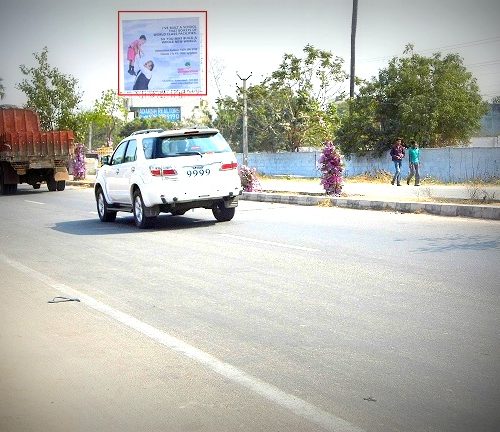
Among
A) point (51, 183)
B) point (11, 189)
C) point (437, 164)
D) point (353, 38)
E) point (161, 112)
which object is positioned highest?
point (353, 38)

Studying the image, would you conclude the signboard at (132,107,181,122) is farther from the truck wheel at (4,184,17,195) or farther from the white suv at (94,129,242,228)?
the white suv at (94,129,242,228)

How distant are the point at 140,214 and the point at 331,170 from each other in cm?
840

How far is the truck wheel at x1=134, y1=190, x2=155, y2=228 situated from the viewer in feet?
47.0

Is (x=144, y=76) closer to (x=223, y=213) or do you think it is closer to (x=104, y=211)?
(x=104, y=211)

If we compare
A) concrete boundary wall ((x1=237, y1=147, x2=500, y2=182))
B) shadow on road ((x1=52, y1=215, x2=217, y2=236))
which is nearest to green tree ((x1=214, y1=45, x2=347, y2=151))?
concrete boundary wall ((x1=237, y1=147, x2=500, y2=182))

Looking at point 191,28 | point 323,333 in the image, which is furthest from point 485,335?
point 191,28

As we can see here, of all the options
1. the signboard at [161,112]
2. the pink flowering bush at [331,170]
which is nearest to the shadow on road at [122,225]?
the pink flowering bush at [331,170]

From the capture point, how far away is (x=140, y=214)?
47.8 ft

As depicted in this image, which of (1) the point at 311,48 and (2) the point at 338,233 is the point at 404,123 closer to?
(1) the point at 311,48

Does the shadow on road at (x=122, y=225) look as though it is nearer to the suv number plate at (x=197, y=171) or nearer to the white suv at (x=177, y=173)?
the white suv at (x=177, y=173)

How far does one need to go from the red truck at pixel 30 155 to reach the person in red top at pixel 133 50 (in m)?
9.96

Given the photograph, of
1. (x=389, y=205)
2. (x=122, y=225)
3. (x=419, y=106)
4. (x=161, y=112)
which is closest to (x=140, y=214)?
(x=122, y=225)

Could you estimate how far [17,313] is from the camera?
676 cm

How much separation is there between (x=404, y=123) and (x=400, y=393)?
3366 centimetres
